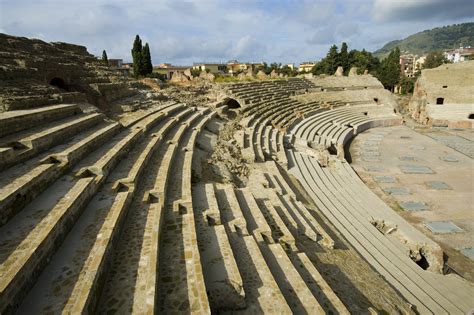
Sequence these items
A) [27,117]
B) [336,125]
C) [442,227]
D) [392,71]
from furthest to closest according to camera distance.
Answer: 1. [392,71]
2. [336,125]
3. [442,227]
4. [27,117]

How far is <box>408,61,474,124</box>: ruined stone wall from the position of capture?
29609 mm

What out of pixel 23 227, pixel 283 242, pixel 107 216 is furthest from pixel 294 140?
pixel 23 227

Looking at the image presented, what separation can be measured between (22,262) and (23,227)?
3.41 ft

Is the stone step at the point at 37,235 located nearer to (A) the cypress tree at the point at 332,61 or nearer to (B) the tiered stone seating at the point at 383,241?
(B) the tiered stone seating at the point at 383,241

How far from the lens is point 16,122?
6.57 metres

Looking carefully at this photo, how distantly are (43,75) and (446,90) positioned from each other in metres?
37.4

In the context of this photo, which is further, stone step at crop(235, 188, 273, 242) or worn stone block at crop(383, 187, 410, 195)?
worn stone block at crop(383, 187, 410, 195)

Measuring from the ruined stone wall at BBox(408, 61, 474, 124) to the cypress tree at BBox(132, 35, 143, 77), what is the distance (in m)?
33.0

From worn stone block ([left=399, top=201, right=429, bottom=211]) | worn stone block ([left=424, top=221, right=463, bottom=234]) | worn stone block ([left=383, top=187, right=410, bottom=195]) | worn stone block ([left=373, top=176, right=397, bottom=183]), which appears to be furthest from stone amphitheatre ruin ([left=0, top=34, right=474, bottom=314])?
worn stone block ([left=373, top=176, right=397, bottom=183])

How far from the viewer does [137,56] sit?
105 ft

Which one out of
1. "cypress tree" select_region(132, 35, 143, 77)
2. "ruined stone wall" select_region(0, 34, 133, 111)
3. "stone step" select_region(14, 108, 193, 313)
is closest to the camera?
"stone step" select_region(14, 108, 193, 313)

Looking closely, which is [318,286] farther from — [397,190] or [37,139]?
[397,190]

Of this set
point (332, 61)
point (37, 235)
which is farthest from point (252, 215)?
point (332, 61)

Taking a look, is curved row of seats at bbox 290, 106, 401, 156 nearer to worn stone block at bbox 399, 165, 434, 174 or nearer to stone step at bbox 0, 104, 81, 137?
worn stone block at bbox 399, 165, 434, 174
